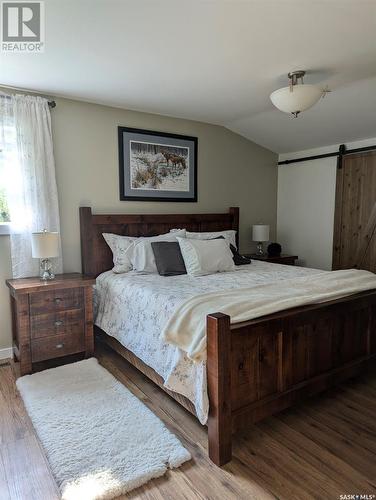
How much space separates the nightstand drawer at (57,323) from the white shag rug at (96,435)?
336mm

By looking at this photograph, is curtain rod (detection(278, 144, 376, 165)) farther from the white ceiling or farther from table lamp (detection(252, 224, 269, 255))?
table lamp (detection(252, 224, 269, 255))

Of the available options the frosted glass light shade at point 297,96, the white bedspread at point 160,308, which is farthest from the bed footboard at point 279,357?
the frosted glass light shade at point 297,96

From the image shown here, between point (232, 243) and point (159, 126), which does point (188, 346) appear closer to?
point (232, 243)

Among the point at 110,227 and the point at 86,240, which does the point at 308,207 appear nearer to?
the point at 110,227

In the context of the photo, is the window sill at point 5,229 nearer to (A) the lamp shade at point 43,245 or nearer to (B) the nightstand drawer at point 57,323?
(A) the lamp shade at point 43,245

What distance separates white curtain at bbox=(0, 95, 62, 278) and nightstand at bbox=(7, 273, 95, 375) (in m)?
0.36

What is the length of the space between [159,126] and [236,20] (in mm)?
1919

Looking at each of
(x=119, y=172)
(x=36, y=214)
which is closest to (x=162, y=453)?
(x=36, y=214)

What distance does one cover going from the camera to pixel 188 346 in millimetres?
1809

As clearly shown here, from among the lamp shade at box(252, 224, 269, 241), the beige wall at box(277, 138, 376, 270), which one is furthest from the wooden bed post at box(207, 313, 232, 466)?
the beige wall at box(277, 138, 376, 270)

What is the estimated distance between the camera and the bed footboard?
1.68 m

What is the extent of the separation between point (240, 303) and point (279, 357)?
1.35 ft

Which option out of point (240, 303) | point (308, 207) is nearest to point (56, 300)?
point (240, 303)

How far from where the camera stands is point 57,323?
9.14 feet
